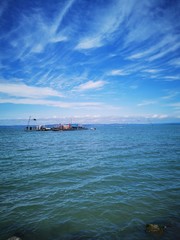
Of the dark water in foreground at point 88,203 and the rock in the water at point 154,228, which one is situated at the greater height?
the rock in the water at point 154,228

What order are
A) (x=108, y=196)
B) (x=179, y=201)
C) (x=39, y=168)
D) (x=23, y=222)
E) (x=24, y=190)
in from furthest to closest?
(x=39, y=168)
(x=24, y=190)
(x=108, y=196)
(x=179, y=201)
(x=23, y=222)

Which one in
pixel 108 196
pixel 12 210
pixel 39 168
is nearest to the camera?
pixel 12 210

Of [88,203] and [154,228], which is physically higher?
[154,228]

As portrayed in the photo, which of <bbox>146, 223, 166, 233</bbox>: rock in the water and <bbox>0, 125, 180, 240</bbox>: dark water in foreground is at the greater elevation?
<bbox>146, 223, 166, 233</bbox>: rock in the water

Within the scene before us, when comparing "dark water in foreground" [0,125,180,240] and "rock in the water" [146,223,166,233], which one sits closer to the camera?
"rock in the water" [146,223,166,233]

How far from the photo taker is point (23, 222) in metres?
9.01

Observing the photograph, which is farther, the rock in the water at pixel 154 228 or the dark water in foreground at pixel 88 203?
the dark water in foreground at pixel 88 203

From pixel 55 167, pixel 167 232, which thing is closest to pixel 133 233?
pixel 167 232

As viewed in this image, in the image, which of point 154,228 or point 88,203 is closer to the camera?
point 154,228

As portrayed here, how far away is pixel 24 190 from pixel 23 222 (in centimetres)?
452

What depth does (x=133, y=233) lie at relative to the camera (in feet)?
26.1

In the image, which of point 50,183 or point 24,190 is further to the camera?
point 50,183

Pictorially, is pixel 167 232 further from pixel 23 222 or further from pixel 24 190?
pixel 24 190

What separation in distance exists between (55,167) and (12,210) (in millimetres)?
9708
